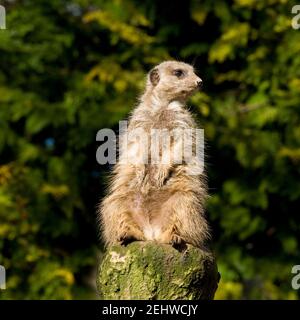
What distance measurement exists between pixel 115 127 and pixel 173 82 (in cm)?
361

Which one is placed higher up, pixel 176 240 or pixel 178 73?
pixel 178 73

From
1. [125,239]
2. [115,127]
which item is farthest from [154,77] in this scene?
[115,127]

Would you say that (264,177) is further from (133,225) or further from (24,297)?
(133,225)

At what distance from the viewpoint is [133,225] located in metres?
4.97

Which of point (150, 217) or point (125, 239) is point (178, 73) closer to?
point (150, 217)

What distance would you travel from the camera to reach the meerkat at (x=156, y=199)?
4.94 metres

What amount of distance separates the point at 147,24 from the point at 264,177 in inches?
82.1

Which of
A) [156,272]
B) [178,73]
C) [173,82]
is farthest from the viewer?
[178,73]

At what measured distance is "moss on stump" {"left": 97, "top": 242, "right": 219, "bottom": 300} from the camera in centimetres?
459

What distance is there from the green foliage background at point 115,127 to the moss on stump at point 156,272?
4.62 meters

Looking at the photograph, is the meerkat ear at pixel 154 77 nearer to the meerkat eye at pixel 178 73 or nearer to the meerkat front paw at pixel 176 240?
the meerkat eye at pixel 178 73

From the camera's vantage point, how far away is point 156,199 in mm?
5094

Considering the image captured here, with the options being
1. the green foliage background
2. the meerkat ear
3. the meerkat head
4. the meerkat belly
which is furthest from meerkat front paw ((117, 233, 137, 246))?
the green foliage background
